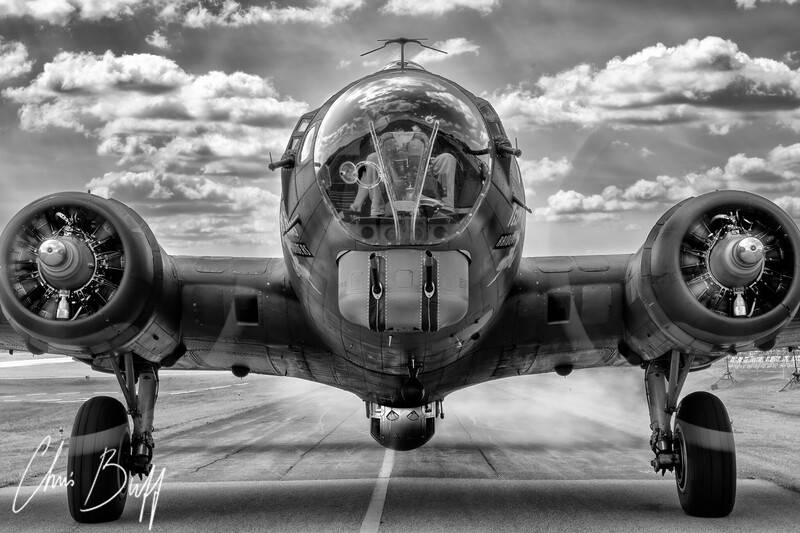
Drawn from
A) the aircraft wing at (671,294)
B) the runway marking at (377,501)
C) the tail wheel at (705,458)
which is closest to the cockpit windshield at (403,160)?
the aircraft wing at (671,294)

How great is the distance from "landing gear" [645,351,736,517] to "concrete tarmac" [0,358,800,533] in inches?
10.7

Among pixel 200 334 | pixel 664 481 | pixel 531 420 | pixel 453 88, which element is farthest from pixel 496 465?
pixel 531 420

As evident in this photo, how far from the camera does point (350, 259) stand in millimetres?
7035

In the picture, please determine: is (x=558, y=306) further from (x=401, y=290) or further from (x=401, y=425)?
(x=401, y=290)

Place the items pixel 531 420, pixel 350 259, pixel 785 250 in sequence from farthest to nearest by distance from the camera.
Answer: pixel 531 420, pixel 785 250, pixel 350 259

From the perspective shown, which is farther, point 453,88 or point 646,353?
point 646,353

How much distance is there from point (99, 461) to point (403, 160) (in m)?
4.72

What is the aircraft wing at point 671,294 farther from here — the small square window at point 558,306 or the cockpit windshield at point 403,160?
the cockpit windshield at point 403,160

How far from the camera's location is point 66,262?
26.4 feet

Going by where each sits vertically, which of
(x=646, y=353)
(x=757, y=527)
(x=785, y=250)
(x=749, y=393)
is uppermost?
(x=785, y=250)

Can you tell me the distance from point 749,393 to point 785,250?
92.9ft

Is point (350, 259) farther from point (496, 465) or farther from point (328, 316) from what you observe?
point (496, 465)

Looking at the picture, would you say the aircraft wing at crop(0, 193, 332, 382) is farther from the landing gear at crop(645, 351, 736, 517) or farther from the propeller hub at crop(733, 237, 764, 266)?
the propeller hub at crop(733, 237, 764, 266)

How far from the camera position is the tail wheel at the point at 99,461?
29.5 feet
